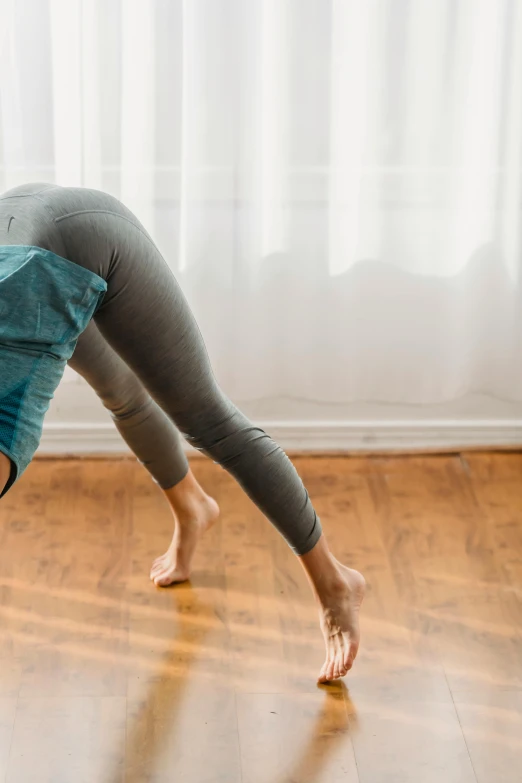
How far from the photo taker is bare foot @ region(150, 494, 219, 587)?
1.92 metres

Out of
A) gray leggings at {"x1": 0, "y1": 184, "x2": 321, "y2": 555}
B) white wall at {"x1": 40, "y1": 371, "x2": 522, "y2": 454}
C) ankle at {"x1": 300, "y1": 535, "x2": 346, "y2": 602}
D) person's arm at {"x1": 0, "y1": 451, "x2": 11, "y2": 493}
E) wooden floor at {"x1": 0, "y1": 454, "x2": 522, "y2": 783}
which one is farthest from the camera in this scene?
white wall at {"x1": 40, "y1": 371, "x2": 522, "y2": 454}

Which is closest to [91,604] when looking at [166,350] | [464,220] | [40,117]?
[166,350]

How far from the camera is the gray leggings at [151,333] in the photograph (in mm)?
1369

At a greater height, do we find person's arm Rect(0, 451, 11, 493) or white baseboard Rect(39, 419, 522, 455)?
person's arm Rect(0, 451, 11, 493)

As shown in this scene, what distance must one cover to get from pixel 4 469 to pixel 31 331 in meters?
0.18

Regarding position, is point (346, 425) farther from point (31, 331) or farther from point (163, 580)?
point (31, 331)

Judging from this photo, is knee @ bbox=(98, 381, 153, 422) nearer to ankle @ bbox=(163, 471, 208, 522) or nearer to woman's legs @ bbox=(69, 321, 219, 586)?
woman's legs @ bbox=(69, 321, 219, 586)

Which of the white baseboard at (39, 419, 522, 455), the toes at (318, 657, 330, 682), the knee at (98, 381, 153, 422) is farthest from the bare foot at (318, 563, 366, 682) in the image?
the white baseboard at (39, 419, 522, 455)

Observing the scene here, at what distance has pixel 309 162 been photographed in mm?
2240

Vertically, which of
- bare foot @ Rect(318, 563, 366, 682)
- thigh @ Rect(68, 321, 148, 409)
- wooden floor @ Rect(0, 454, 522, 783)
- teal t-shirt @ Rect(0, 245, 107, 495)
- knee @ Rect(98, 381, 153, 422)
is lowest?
wooden floor @ Rect(0, 454, 522, 783)

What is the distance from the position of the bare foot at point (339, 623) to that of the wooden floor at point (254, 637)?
0.04 m

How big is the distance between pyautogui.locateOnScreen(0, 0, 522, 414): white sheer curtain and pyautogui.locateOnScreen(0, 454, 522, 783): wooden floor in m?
0.27

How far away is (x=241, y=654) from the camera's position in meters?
1.73

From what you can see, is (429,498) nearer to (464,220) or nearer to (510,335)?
(510,335)
